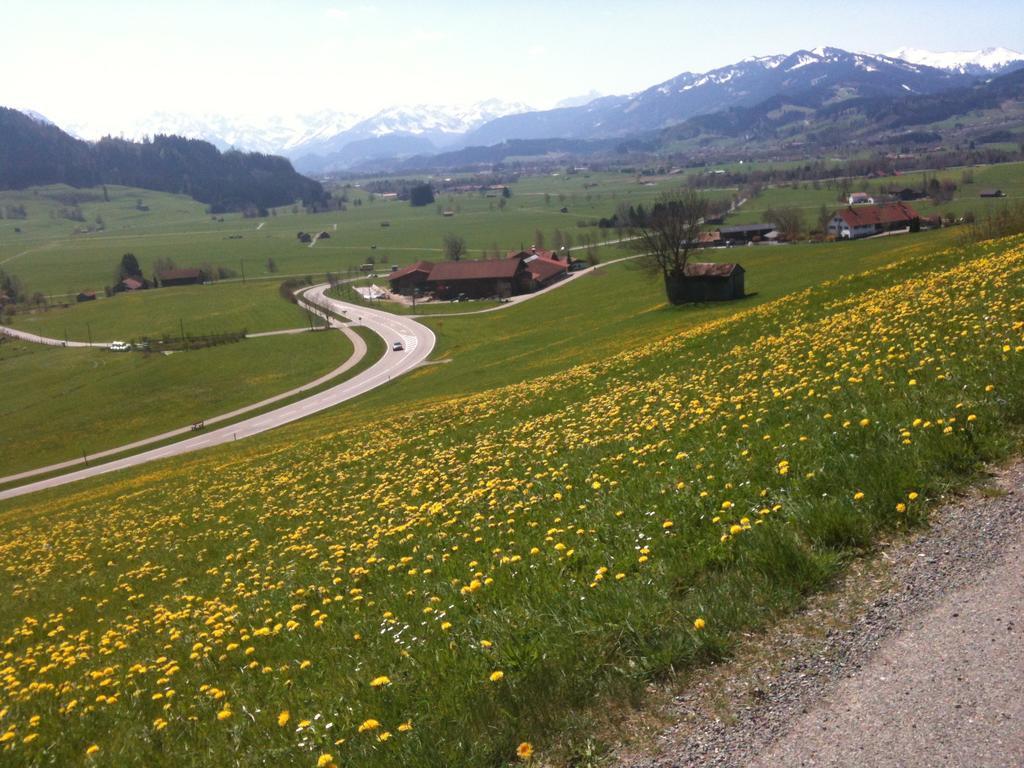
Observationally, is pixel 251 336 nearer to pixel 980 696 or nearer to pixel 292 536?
pixel 292 536

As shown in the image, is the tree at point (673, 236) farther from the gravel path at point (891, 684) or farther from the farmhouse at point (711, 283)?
the gravel path at point (891, 684)

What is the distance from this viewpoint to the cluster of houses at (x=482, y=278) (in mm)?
159125

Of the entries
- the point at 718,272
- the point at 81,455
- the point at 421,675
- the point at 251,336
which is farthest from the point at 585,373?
Result: the point at 251,336

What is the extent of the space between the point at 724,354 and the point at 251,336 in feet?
391

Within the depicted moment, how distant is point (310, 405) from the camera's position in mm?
79125

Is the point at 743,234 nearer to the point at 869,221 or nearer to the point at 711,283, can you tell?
the point at 869,221

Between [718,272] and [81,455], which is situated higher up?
[718,272]

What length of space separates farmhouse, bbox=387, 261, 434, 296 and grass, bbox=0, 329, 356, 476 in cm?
5176

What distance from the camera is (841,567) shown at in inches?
316

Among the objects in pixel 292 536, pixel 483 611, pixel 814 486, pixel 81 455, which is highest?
pixel 814 486

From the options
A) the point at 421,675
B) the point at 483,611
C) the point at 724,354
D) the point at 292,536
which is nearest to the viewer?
the point at 421,675

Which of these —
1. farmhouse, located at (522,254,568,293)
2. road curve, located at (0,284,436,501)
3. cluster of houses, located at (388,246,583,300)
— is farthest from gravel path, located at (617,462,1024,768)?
farmhouse, located at (522,254,568,293)

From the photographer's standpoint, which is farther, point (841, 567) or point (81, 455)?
point (81, 455)

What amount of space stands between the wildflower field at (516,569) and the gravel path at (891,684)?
59cm
